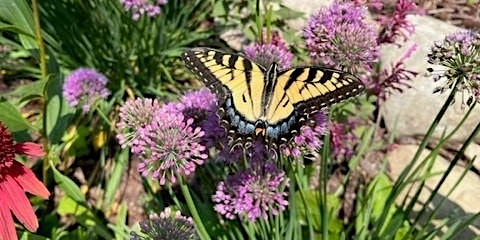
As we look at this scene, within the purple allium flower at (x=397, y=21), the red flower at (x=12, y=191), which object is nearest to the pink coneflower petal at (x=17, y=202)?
the red flower at (x=12, y=191)

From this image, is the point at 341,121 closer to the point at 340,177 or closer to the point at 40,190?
the point at 340,177

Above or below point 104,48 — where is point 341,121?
below

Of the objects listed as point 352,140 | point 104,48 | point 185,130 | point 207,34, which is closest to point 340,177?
point 352,140

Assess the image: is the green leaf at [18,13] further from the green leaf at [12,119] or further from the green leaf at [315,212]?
the green leaf at [315,212]

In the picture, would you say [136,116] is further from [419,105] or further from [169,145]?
[419,105]

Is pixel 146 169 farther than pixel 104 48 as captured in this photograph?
No

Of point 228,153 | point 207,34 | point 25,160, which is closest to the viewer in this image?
point 228,153

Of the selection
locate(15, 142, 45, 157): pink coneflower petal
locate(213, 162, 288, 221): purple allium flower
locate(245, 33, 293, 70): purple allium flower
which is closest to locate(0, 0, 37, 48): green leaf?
locate(15, 142, 45, 157): pink coneflower petal

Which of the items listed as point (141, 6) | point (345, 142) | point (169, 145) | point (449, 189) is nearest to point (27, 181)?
point (169, 145)
